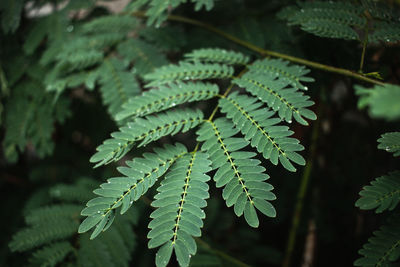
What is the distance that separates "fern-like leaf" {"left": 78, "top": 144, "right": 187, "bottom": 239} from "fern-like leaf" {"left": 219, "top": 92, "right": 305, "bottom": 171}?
252mm

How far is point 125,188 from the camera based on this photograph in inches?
37.5

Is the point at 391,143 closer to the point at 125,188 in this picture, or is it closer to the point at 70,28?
the point at 125,188

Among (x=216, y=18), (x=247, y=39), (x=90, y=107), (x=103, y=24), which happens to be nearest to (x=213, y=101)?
(x=247, y=39)

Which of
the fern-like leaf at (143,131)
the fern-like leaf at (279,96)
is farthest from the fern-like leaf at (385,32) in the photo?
the fern-like leaf at (143,131)

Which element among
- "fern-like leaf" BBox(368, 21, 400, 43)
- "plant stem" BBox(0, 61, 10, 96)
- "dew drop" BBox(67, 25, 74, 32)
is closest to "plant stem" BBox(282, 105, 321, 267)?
"fern-like leaf" BBox(368, 21, 400, 43)

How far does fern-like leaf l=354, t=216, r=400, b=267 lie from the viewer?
905mm

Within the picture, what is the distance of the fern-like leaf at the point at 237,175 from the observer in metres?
0.89

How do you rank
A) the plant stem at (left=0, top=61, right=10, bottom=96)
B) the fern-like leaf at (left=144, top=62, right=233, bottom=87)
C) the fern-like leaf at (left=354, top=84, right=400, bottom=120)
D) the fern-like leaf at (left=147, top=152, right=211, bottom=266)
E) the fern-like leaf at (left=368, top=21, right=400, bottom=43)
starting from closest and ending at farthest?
the fern-like leaf at (left=354, top=84, right=400, bottom=120)
the fern-like leaf at (left=147, top=152, right=211, bottom=266)
the fern-like leaf at (left=368, top=21, right=400, bottom=43)
the fern-like leaf at (left=144, top=62, right=233, bottom=87)
the plant stem at (left=0, top=61, right=10, bottom=96)

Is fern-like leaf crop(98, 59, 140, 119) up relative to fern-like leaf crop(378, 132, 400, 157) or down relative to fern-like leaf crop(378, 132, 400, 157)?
down

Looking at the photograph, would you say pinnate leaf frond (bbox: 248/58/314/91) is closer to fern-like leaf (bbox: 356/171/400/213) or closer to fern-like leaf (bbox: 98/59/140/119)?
fern-like leaf (bbox: 356/171/400/213)

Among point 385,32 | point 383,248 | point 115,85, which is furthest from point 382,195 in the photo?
point 115,85

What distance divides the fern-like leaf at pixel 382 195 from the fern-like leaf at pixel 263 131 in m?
0.23

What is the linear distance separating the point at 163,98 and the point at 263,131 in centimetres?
45

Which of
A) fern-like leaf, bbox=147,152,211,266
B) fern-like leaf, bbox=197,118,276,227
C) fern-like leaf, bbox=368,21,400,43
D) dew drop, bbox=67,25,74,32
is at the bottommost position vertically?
fern-like leaf, bbox=147,152,211,266
